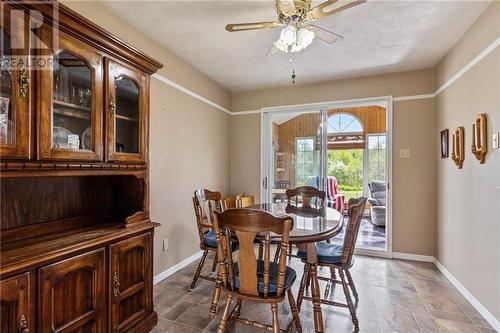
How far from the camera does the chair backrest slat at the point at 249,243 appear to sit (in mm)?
1457

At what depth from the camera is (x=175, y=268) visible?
310cm

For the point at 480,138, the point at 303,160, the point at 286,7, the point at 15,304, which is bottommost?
the point at 15,304

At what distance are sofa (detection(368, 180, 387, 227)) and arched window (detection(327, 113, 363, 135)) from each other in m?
1.32

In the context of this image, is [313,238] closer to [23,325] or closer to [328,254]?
[328,254]

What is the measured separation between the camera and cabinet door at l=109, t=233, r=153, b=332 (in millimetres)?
1664

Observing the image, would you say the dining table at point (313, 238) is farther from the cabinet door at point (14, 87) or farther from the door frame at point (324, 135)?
the door frame at point (324, 135)

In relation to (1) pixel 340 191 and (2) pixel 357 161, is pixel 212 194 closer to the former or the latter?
(1) pixel 340 191

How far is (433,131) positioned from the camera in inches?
136

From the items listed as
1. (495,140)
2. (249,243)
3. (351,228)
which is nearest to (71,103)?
(249,243)

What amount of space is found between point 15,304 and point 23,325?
0.11 m

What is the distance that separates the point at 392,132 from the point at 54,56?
384 cm

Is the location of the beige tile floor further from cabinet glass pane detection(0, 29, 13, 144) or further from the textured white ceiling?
the textured white ceiling

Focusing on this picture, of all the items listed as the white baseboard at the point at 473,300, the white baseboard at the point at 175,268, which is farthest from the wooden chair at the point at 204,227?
the white baseboard at the point at 473,300
